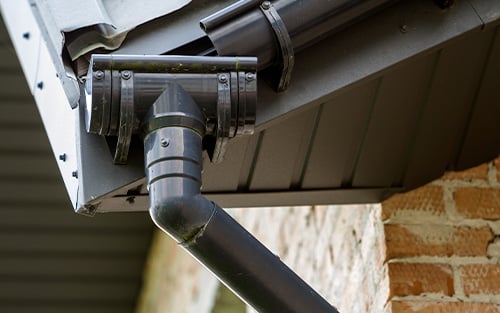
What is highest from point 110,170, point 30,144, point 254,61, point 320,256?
point 30,144

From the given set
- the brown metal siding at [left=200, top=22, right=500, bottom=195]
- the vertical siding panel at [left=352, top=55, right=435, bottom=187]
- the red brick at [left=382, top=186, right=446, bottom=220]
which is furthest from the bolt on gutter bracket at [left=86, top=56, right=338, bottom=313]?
the red brick at [left=382, top=186, right=446, bottom=220]

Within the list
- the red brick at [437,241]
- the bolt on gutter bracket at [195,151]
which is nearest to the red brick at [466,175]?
the red brick at [437,241]

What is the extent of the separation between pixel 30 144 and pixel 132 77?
93.7 inches

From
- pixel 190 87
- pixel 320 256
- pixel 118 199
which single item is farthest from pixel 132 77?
pixel 320 256

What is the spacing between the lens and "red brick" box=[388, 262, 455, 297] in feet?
8.25

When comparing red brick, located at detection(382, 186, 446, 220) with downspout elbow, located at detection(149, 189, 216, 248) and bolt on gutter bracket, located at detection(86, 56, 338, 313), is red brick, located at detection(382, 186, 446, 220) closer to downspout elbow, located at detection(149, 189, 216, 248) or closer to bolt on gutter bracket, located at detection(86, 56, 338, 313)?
bolt on gutter bracket, located at detection(86, 56, 338, 313)

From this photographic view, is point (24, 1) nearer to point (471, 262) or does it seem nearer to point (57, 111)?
point (57, 111)

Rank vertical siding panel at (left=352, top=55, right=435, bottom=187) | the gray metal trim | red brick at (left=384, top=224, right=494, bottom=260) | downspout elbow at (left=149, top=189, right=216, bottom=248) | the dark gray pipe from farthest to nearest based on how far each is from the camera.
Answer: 1. red brick at (left=384, top=224, right=494, bottom=260)
2. the gray metal trim
3. vertical siding panel at (left=352, top=55, right=435, bottom=187)
4. the dark gray pipe
5. downspout elbow at (left=149, top=189, right=216, bottom=248)

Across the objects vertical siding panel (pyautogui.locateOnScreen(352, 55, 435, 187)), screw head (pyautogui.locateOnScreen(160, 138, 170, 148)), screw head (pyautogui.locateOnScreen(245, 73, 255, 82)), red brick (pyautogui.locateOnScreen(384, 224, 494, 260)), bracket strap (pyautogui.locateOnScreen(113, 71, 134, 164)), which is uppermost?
vertical siding panel (pyautogui.locateOnScreen(352, 55, 435, 187))

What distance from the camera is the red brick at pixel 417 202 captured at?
8.62 feet

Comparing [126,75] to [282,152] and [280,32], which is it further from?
[282,152]

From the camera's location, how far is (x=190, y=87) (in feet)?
6.50

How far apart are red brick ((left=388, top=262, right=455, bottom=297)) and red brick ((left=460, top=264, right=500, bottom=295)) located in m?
0.03

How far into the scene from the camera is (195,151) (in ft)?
6.43
